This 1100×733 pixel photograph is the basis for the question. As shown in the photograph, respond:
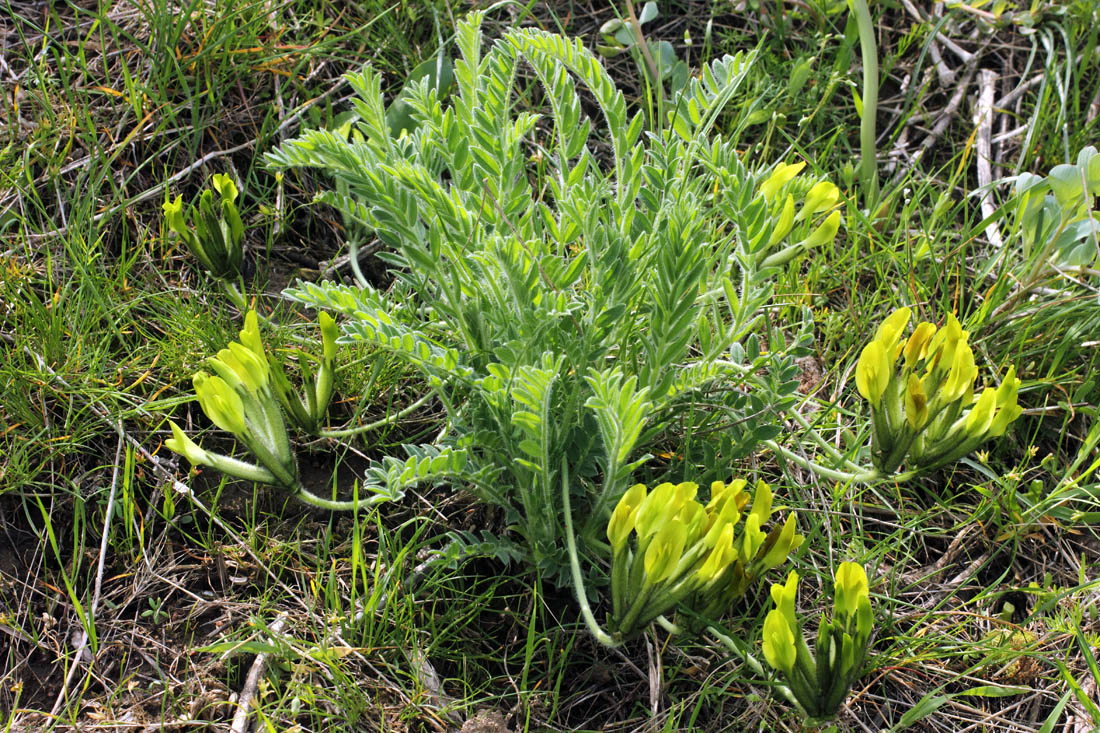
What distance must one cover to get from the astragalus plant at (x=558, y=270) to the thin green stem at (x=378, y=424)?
0.59 feet

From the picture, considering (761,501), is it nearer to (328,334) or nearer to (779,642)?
(779,642)

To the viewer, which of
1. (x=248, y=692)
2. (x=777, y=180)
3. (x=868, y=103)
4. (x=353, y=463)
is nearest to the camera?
(x=248, y=692)

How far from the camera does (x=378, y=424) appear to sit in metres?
1.95

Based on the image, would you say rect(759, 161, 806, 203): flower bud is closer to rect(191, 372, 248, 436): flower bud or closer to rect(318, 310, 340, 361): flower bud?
rect(318, 310, 340, 361): flower bud

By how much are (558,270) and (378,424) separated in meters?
0.56

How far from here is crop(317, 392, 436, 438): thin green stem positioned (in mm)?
1919

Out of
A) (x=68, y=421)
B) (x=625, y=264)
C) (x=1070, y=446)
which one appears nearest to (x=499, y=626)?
(x=625, y=264)

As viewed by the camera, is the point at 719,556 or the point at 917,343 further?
the point at 917,343

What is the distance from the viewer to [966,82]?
2.90 metres

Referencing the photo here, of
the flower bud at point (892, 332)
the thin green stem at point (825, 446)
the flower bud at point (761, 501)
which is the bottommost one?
the thin green stem at point (825, 446)

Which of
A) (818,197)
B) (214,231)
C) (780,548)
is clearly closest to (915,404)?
(780,548)

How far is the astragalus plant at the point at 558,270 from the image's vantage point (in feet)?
5.23

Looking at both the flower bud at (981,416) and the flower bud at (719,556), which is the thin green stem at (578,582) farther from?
the flower bud at (981,416)

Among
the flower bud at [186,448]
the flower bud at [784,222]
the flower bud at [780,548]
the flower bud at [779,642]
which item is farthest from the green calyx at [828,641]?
the flower bud at [186,448]
